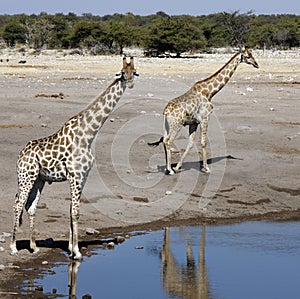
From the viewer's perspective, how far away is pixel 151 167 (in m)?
15.7

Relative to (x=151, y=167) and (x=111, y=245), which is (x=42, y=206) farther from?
(x=151, y=167)

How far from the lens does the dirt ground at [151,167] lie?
12318 millimetres

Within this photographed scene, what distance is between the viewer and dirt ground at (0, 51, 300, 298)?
1232cm

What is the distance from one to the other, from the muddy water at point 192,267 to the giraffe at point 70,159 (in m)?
0.65

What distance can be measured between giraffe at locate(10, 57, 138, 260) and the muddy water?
25.6 inches

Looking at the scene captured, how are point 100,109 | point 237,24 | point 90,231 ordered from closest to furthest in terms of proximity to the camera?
1. point 100,109
2. point 90,231
3. point 237,24

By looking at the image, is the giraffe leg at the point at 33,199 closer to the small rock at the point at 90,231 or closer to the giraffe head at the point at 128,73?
the small rock at the point at 90,231

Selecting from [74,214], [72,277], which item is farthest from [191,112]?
[72,277]

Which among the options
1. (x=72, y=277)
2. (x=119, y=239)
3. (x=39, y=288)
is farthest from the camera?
(x=119, y=239)

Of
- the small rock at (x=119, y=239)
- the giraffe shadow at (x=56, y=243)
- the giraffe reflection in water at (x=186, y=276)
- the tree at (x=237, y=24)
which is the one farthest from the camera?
the tree at (x=237, y=24)

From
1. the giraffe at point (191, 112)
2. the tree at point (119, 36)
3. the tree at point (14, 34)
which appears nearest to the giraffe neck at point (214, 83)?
the giraffe at point (191, 112)

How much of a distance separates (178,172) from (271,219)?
2.74 m

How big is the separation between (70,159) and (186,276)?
6.74 feet

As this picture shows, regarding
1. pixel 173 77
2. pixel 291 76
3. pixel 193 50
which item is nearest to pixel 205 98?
pixel 173 77
